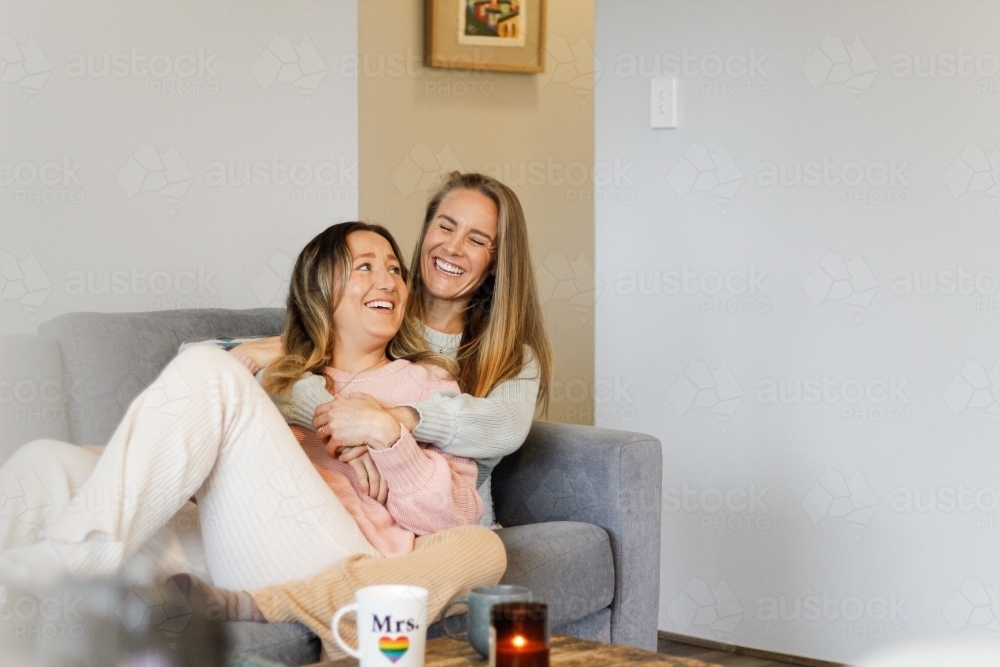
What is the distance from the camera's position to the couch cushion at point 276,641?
1.38 m

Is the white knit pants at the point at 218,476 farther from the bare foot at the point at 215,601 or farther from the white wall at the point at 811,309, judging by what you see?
the white wall at the point at 811,309

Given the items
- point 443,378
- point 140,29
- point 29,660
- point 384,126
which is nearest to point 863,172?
point 443,378

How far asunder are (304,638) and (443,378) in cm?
59

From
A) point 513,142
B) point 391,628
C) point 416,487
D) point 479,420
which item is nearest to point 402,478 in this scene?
point 416,487

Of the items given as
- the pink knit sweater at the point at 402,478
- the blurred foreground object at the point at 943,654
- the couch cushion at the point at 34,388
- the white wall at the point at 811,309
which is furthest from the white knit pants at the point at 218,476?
the blurred foreground object at the point at 943,654

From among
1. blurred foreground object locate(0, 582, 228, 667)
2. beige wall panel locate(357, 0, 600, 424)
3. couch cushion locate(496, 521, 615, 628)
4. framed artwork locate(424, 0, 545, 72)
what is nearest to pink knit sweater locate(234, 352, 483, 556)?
couch cushion locate(496, 521, 615, 628)

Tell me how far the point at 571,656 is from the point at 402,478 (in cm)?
56

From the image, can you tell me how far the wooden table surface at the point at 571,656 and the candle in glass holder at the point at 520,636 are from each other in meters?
0.07

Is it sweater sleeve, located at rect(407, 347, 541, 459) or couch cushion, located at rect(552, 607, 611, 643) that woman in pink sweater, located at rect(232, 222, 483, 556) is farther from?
couch cushion, located at rect(552, 607, 611, 643)

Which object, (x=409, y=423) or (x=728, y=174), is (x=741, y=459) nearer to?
(x=728, y=174)

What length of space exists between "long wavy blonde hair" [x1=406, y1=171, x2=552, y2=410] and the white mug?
0.80 m

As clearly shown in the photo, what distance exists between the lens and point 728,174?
2.48m

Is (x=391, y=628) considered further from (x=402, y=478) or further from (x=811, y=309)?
(x=811, y=309)

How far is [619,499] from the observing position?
1.93 meters
